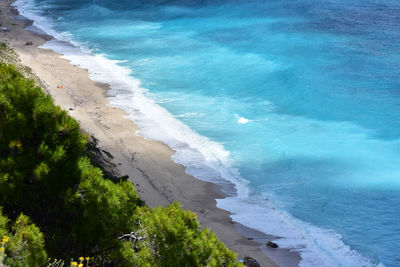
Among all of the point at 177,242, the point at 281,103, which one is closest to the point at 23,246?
the point at 177,242

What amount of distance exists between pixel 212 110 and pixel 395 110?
9.29 m

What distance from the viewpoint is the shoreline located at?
11016 millimetres

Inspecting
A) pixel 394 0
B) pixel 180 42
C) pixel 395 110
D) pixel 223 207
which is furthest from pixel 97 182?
pixel 394 0

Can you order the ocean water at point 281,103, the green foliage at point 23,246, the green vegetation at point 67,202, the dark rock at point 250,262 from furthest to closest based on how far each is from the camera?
the ocean water at point 281,103
the dark rock at point 250,262
the green vegetation at point 67,202
the green foliage at point 23,246

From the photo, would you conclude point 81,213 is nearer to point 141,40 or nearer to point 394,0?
point 141,40

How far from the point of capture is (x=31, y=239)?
4.03 m

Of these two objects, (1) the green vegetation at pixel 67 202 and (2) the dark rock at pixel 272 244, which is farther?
(2) the dark rock at pixel 272 244

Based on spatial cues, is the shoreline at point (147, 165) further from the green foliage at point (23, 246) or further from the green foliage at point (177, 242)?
the green foliage at point (23, 246)

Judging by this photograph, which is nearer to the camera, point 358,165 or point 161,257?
point 161,257

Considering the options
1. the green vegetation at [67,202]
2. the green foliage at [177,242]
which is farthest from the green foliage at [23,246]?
the green foliage at [177,242]

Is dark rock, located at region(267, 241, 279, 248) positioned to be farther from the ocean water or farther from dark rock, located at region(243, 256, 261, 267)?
dark rock, located at region(243, 256, 261, 267)

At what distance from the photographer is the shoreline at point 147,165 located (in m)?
11.0

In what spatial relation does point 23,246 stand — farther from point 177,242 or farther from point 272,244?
point 272,244

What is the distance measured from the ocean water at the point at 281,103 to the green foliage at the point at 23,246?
7.84 metres
